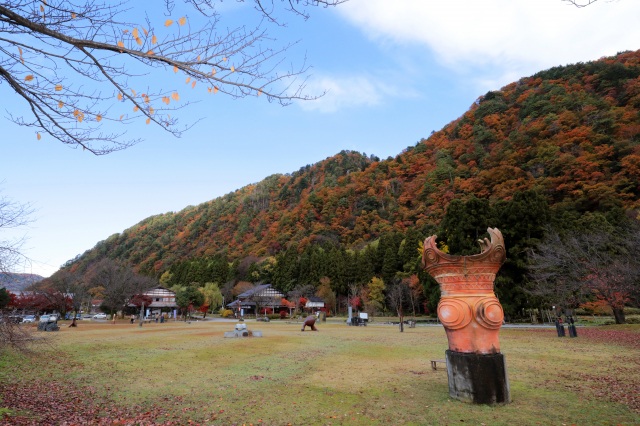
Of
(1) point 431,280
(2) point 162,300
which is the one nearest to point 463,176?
(1) point 431,280

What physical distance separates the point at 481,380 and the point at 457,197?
173 ft

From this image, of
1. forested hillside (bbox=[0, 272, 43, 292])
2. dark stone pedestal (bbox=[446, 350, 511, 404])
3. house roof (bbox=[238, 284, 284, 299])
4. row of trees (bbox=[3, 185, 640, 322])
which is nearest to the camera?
forested hillside (bbox=[0, 272, 43, 292])

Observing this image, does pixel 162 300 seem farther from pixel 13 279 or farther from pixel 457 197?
pixel 13 279

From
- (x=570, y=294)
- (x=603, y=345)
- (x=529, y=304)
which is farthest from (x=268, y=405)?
(x=529, y=304)

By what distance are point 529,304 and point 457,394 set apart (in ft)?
79.2

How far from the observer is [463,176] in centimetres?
6275

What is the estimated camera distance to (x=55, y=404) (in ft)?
21.9

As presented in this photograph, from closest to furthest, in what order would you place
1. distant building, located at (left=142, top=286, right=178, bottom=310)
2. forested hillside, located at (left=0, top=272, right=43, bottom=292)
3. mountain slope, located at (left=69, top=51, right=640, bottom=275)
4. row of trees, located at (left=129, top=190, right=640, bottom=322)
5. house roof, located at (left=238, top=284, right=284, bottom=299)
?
forested hillside, located at (left=0, top=272, right=43, bottom=292) < row of trees, located at (left=129, top=190, right=640, bottom=322) < mountain slope, located at (left=69, top=51, right=640, bottom=275) < house roof, located at (left=238, top=284, right=284, bottom=299) < distant building, located at (left=142, top=286, right=178, bottom=310)

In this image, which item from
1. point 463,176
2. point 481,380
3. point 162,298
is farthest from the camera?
point 463,176

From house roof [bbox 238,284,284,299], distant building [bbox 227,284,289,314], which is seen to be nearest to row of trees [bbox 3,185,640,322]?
house roof [bbox 238,284,284,299]

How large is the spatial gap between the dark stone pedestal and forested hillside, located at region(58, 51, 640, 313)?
2263 cm

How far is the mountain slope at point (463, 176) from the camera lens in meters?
41.7

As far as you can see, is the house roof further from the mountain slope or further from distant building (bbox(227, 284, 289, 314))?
the mountain slope

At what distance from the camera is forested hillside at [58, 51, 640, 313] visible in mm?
29819
